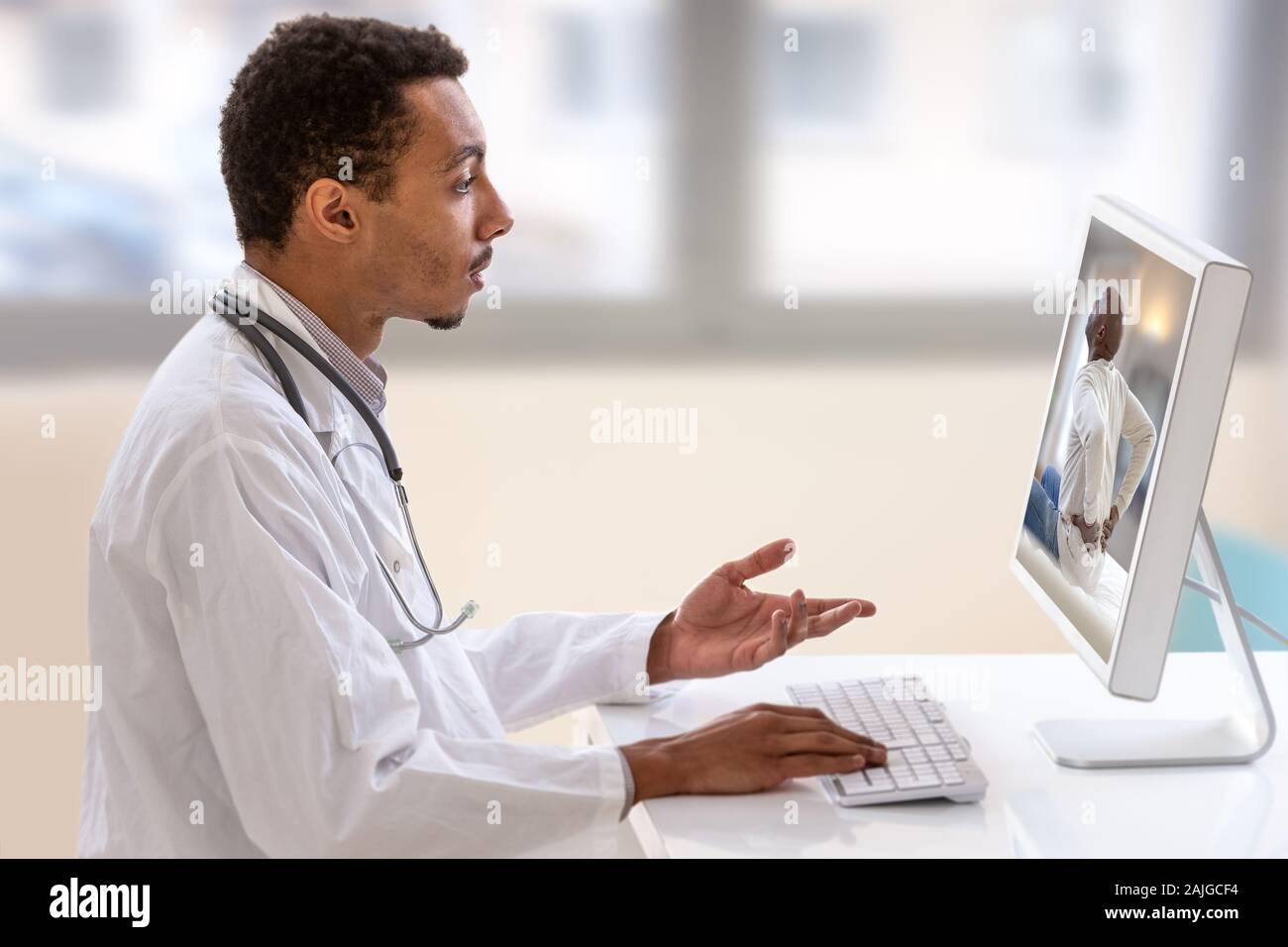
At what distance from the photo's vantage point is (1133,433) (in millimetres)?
1248

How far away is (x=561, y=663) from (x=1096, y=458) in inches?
24.2

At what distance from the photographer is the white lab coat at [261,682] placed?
3.67 feet

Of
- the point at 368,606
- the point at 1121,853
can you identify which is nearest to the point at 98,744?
the point at 368,606

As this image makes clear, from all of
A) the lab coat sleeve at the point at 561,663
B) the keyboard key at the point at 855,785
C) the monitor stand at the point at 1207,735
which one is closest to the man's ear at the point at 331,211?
the lab coat sleeve at the point at 561,663

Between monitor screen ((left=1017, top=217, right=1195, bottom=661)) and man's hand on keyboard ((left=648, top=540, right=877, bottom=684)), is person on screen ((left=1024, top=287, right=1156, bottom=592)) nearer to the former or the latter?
monitor screen ((left=1017, top=217, right=1195, bottom=661))

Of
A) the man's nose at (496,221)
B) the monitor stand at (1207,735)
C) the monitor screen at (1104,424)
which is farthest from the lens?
the man's nose at (496,221)

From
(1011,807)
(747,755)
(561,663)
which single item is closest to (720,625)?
(561,663)

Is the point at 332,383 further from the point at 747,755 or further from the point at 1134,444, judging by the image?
the point at 1134,444

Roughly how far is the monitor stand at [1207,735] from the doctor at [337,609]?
229 millimetres

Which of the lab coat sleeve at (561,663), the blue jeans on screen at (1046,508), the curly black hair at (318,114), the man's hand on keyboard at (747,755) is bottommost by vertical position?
the lab coat sleeve at (561,663)

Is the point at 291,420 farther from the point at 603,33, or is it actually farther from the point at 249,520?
the point at 603,33

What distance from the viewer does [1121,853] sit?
1181 millimetres

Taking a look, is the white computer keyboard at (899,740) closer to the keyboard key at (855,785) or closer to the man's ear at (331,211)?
the keyboard key at (855,785)

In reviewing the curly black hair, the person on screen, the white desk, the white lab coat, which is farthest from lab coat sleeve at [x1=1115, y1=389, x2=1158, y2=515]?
the curly black hair
